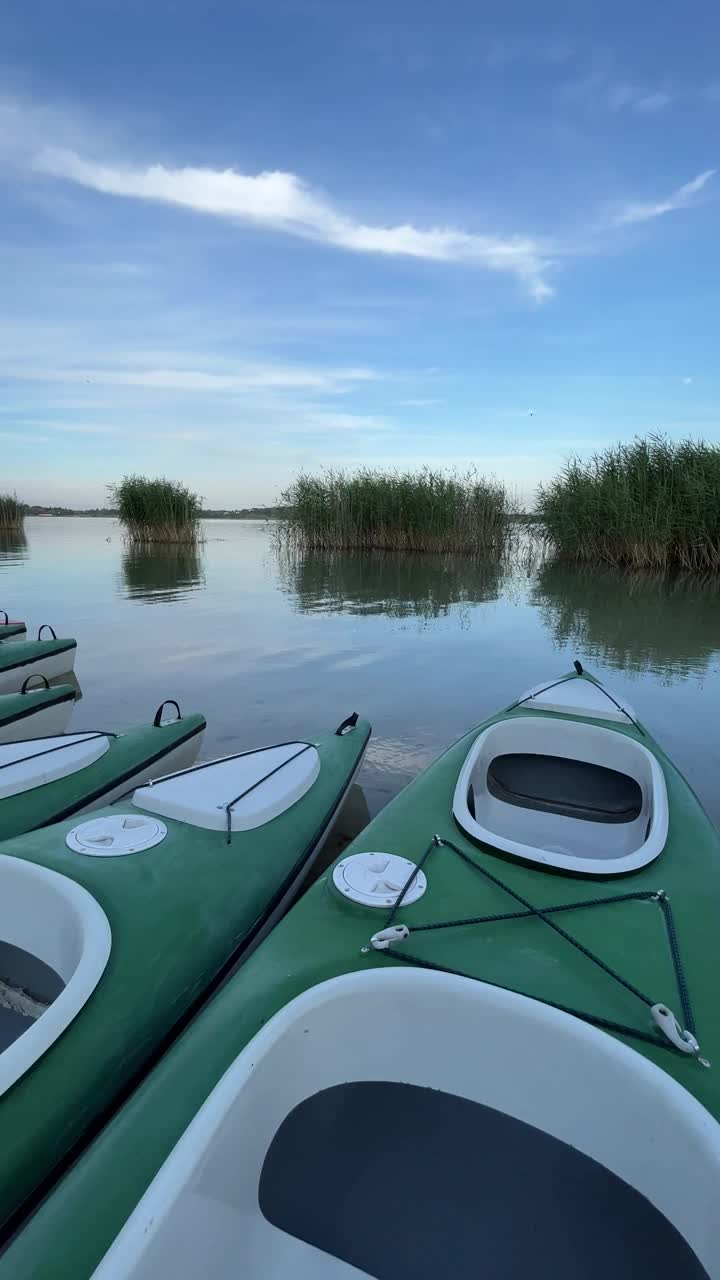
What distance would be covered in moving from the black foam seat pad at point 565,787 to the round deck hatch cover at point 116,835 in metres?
1.85

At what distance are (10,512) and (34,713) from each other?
26170mm

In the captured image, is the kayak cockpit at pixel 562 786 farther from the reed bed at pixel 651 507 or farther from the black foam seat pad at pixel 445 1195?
the reed bed at pixel 651 507

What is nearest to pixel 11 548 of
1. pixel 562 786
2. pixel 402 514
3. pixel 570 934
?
pixel 402 514

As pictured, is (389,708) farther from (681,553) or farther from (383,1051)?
(681,553)

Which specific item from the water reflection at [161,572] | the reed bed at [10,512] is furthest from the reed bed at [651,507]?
the reed bed at [10,512]

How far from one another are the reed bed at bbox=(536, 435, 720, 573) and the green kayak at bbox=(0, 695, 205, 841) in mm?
12599

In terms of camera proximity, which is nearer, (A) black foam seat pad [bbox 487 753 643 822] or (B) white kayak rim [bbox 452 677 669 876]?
(B) white kayak rim [bbox 452 677 669 876]

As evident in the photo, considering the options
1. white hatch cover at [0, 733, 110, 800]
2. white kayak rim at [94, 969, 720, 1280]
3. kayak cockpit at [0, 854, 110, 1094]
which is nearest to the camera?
white kayak rim at [94, 969, 720, 1280]

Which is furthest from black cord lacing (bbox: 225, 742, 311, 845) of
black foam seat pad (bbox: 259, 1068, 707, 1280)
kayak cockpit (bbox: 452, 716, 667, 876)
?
black foam seat pad (bbox: 259, 1068, 707, 1280)

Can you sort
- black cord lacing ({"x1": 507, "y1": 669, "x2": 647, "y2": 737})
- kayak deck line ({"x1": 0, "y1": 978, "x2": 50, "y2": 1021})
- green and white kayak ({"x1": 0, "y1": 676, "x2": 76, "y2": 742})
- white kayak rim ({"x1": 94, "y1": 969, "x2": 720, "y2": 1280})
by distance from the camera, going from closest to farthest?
1. white kayak rim ({"x1": 94, "y1": 969, "x2": 720, "y2": 1280})
2. kayak deck line ({"x1": 0, "y1": 978, "x2": 50, "y2": 1021})
3. black cord lacing ({"x1": 507, "y1": 669, "x2": 647, "y2": 737})
4. green and white kayak ({"x1": 0, "y1": 676, "x2": 76, "y2": 742})

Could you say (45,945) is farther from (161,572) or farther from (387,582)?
(161,572)

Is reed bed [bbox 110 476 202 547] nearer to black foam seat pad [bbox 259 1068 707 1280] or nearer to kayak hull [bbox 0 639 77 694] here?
kayak hull [bbox 0 639 77 694]

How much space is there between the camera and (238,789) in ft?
9.20

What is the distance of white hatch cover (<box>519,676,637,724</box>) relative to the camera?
3447mm
